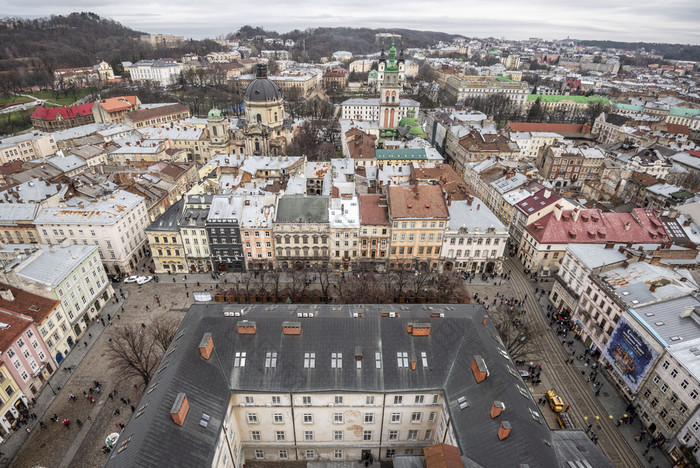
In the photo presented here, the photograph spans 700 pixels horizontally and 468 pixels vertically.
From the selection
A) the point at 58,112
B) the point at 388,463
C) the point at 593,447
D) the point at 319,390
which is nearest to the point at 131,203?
the point at 319,390

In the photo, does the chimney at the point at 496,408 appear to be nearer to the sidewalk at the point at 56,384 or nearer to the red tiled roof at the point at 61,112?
the sidewalk at the point at 56,384

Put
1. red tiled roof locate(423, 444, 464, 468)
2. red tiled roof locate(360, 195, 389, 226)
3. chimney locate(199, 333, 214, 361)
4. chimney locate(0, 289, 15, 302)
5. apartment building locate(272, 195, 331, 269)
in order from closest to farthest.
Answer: red tiled roof locate(423, 444, 464, 468) → chimney locate(199, 333, 214, 361) → chimney locate(0, 289, 15, 302) → apartment building locate(272, 195, 331, 269) → red tiled roof locate(360, 195, 389, 226)

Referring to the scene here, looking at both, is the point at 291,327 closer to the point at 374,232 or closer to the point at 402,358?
the point at 402,358

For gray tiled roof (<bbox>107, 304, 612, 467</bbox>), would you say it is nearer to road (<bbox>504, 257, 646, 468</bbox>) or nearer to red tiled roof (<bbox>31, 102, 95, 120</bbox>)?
road (<bbox>504, 257, 646, 468</bbox>)

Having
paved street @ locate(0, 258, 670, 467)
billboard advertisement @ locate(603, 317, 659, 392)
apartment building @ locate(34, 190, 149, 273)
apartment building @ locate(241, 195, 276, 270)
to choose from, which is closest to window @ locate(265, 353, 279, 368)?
paved street @ locate(0, 258, 670, 467)

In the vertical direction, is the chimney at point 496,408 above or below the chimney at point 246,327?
below

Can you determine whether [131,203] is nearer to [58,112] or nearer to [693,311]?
[693,311]

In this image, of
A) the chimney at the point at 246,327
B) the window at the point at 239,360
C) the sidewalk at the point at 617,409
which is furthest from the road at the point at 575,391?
the window at the point at 239,360
